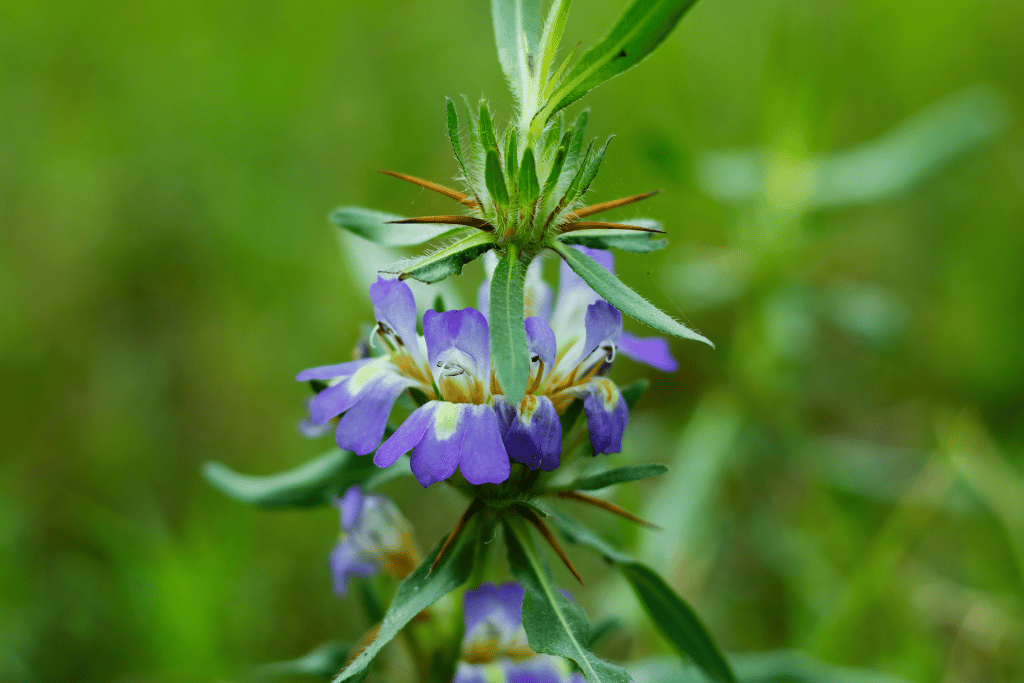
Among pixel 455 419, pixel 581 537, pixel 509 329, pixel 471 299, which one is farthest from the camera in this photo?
pixel 471 299

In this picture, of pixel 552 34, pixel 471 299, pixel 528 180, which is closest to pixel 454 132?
pixel 528 180

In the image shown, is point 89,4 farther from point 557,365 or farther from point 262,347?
point 557,365

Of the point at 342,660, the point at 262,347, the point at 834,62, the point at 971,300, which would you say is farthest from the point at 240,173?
the point at 971,300

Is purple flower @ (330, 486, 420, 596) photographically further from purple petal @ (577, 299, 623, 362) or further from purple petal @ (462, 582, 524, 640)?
purple petal @ (577, 299, 623, 362)

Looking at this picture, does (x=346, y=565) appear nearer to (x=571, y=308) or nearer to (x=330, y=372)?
(x=330, y=372)

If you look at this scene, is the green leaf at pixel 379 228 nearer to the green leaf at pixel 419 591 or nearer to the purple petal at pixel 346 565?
the green leaf at pixel 419 591

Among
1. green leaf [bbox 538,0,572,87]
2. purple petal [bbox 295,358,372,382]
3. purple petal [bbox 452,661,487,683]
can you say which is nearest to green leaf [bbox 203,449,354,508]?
purple petal [bbox 295,358,372,382]

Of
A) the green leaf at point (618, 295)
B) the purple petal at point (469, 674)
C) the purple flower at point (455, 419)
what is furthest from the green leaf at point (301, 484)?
the green leaf at point (618, 295)
